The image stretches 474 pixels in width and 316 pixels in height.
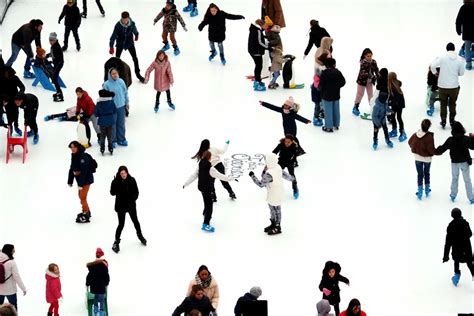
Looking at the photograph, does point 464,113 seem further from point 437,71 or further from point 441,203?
point 441,203

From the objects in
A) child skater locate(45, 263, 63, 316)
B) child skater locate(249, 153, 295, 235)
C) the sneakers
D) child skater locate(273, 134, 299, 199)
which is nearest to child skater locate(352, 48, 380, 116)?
child skater locate(273, 134, 299, 199)

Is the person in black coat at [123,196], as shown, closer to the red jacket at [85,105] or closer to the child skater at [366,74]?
the red jacket at [85,105]

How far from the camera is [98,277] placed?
1991 cm

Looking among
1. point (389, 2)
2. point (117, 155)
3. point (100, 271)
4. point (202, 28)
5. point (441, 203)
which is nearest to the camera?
point (100, 271)

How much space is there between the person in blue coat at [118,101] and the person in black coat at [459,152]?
5984mm

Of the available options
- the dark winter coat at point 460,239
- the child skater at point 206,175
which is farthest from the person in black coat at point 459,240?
the child skater at point 206,175

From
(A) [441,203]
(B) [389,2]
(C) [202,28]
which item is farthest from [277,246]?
(B) [389,2]

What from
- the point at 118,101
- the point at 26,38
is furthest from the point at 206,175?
the point at 26,38

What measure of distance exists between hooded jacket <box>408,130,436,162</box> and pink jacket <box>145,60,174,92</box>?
5.67 m

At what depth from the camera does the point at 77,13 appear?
30.4 m

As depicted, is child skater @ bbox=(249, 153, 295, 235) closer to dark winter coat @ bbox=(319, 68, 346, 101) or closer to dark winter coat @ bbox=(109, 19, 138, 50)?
dark winter coat @ bbox=(319, 68, 346, 101)

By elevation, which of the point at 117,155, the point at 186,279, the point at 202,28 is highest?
the point at 202,28

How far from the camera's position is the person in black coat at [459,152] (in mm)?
23172

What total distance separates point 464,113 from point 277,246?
22.1ft
